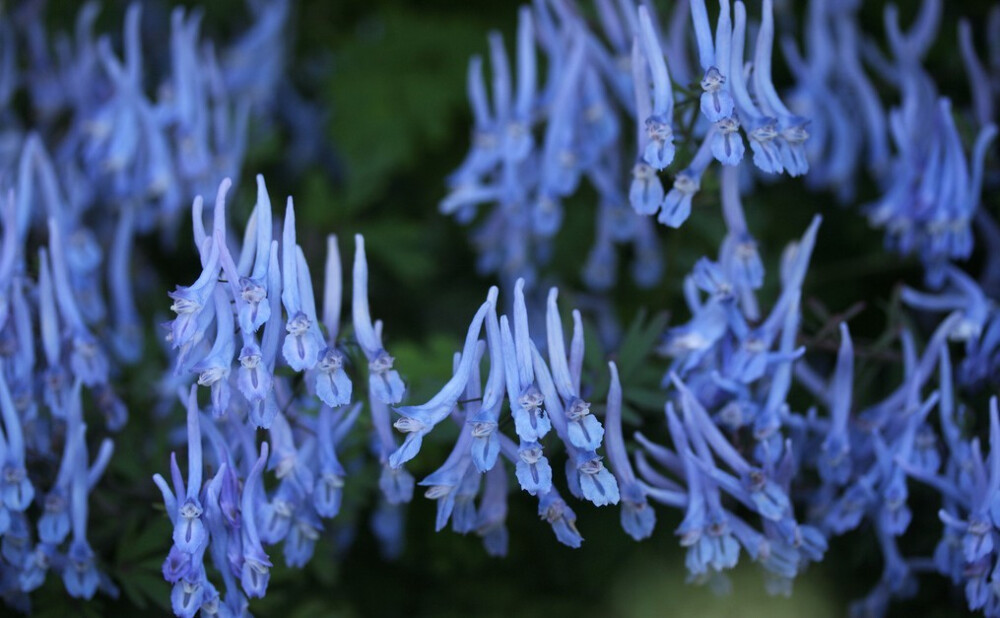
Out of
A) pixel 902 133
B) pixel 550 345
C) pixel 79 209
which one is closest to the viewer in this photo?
pixel 550 345

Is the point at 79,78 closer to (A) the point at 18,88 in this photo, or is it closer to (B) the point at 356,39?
(A) the point at 18,88

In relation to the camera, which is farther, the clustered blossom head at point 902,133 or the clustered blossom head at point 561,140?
the clustered blossom head at point 561,140

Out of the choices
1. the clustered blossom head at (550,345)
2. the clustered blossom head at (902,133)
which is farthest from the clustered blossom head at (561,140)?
the clustered blossom head at (902,133)

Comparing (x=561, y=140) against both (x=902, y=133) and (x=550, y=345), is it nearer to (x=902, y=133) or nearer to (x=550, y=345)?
(x=902, y=133)

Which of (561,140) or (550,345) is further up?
(561,140)

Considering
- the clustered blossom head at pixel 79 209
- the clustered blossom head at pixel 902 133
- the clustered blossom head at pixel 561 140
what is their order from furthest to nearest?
the clustered blossom head at pixel 561 140
the clustered blossom head at pixel 902 133
the clustered blossom head at pixel 79 209

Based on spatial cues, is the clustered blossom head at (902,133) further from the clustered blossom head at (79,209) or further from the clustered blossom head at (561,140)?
the clustered blossom head at (79,209)

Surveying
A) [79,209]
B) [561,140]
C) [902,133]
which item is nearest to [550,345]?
[561,140]

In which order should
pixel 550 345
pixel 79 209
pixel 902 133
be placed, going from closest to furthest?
pixel 550 345, pixel 902 133, pixel 79 209

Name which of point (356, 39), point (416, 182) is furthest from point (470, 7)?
point (416, 182)

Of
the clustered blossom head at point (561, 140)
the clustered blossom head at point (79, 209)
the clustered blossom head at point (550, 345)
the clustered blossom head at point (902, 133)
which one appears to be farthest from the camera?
the clustered blossom head at point (561, 140)

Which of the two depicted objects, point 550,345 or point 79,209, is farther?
point 79,209
